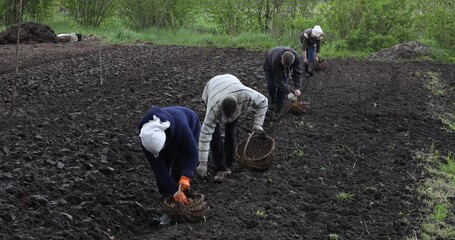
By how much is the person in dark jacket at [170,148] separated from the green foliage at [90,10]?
17.4 m

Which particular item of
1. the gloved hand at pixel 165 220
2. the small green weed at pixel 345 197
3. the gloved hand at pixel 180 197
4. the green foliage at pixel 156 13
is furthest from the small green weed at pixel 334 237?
the green foliage at pixel 156 13

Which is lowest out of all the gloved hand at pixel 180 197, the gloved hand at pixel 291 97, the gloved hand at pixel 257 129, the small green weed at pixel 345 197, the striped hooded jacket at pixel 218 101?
the small green weed at pixel 345 197

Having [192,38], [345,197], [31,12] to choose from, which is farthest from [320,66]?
[31,12]

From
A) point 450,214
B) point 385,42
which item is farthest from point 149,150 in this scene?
point 385,42

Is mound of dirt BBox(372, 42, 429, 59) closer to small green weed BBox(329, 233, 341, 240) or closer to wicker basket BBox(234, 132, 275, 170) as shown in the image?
wicker basket BBox(234, 132, 275, 170)

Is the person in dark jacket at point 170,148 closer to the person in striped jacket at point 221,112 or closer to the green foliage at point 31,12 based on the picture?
the person in striped jacket at point 221,112

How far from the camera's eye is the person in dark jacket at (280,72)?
27.1 feet

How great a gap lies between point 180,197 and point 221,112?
45.1 inches

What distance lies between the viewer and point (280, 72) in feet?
28.2

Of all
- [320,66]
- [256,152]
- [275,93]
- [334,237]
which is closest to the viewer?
[334,237]

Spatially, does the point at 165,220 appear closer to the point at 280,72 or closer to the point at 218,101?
the point at 218,101

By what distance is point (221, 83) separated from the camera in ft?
19.9

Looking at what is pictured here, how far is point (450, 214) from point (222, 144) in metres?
2.35

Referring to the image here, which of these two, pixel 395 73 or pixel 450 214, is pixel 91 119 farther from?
pixel 395 73
